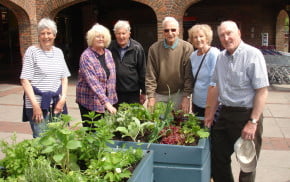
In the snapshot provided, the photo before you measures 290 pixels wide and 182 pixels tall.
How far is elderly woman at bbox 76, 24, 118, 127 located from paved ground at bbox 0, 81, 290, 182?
17.9 inches

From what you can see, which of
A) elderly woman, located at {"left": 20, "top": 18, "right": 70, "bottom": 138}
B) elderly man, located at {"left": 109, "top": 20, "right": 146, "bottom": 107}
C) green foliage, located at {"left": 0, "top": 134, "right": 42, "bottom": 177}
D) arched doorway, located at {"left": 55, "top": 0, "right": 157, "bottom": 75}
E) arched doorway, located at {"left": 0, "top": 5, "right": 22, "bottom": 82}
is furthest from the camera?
arched doorway, located at {"left": 0, "top": 5, "right": 22, "bottom": 82}

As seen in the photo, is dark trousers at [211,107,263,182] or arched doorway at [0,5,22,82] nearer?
dark trousers at [211,107,263,182]

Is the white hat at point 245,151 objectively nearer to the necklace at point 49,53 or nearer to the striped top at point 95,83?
the striped top at point 95,83

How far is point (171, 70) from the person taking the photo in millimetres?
3785

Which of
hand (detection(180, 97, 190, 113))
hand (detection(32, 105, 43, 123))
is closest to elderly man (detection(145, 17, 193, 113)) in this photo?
hand (detection(180, 97, 190, 113))

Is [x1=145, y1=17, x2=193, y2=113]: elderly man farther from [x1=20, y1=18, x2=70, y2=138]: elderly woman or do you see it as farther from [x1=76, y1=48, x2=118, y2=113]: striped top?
[x1=20, y1=18, x2=70, y2=138]: elderly woman

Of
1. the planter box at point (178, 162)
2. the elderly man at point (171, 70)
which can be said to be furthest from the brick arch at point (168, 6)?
Result: the planter box at point (178, 162)

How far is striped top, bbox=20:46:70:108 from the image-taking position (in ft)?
11.1

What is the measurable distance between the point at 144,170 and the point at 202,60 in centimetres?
171

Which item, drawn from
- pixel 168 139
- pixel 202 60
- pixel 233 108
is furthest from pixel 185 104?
pixel 168 139

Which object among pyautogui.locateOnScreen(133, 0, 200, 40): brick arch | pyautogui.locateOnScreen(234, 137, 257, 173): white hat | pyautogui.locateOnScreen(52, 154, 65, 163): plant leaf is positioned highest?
pyautogui.locateOnScreen(133, 0, 200, 40): brick arch

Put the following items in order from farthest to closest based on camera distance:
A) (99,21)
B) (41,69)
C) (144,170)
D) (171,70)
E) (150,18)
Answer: (99,21)
(150,18)
(171,70)
(41,69)
(144,170)

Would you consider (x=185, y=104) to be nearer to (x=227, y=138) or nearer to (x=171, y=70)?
(x=171, y=70)

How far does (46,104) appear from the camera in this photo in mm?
3484
